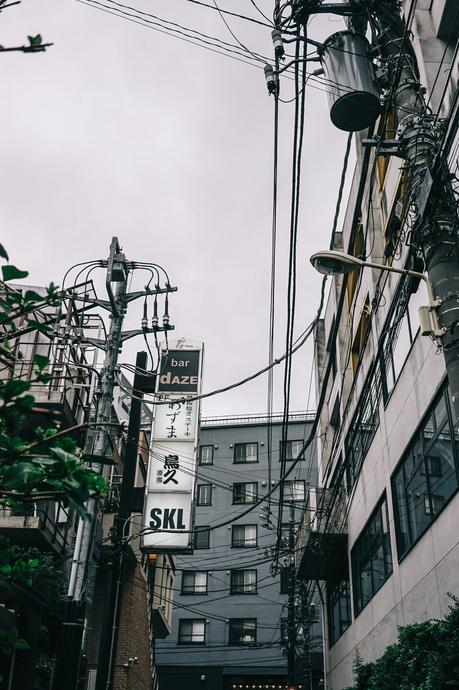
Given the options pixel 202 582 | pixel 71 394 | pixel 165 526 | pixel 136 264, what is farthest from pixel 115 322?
pixel 202 582

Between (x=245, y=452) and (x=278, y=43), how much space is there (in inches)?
1762

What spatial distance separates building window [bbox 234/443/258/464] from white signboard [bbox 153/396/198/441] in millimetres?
33263

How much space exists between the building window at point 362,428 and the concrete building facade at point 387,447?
0.05 meters

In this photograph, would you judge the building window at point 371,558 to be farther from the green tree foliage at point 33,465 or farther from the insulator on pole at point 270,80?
the green tree foliage at point 33,465

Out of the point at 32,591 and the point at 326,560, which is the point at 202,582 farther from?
the point at 32,591

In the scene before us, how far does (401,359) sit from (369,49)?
8186 mm

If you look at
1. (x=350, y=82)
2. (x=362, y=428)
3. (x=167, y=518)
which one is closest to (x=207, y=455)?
(x=362, y=428)

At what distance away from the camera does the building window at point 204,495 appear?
168ft

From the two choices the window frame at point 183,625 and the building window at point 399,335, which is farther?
the window frame at point 183,625

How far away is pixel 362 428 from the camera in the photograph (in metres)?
21.1

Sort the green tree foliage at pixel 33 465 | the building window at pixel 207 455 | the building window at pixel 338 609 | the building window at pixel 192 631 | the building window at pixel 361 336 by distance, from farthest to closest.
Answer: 1. the building window at pixel 207 455
2. the building window at pixel 192 631
3. the building window at pixel 338 609
4. the building window at pixel 361 336
5. the green tree foliage at pixel 33 465

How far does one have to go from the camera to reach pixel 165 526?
59.0 ft

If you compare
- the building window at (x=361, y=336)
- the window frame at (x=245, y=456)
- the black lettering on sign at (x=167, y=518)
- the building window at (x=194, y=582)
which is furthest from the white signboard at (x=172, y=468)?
the window frame at (x=245, y=456)

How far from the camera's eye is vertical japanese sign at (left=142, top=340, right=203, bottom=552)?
18031mm
